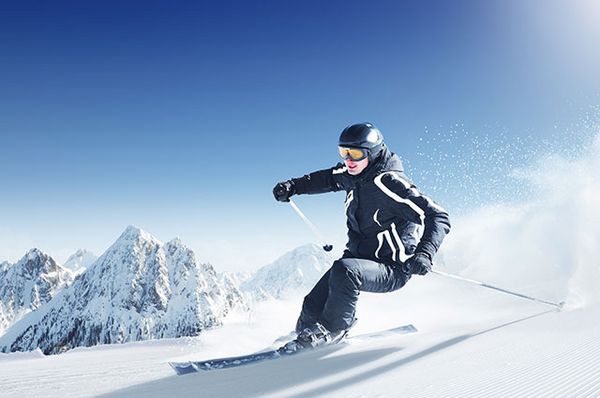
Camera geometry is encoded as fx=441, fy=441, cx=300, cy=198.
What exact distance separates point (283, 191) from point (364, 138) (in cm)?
146

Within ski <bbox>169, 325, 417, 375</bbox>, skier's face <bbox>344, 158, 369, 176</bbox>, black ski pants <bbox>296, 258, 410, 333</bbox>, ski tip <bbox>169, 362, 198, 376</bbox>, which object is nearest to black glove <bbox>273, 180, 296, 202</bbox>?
skier's face <bbox>344, 158, 369, 176</bbox>

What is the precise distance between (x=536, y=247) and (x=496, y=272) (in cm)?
Answer: 96

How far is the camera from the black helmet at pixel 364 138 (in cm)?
450

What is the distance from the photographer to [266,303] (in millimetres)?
7812

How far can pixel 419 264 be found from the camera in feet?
12.9

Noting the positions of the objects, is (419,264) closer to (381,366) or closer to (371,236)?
(371,236)

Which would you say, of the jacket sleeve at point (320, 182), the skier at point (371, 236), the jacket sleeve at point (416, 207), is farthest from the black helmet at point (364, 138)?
the jacket sleeve at point (320, 182)

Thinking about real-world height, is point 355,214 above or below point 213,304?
below

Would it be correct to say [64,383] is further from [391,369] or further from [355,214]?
[355,214]

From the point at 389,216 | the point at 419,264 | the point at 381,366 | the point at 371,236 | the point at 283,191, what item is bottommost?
the point at 381,366

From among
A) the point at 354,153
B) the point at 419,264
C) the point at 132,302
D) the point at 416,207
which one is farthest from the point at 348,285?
the point at 132,302

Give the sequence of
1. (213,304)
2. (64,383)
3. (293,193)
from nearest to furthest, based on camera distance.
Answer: (64,383)
(293,193)
(213,304)

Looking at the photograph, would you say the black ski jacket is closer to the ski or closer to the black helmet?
the black helmet

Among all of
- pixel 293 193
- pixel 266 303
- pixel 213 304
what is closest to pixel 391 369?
pixel 293 193
